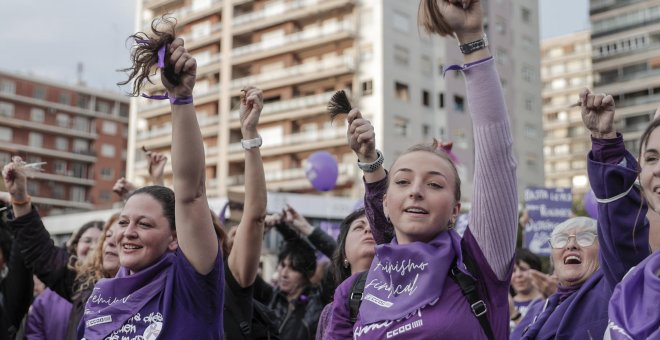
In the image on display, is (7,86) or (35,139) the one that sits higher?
(7,86)

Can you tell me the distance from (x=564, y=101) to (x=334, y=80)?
131 feet

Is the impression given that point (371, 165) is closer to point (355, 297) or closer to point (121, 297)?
point (355, 297)

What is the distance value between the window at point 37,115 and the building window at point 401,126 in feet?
135

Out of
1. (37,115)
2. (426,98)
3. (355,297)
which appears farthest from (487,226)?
(37,115)

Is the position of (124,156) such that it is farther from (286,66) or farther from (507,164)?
(507,164)

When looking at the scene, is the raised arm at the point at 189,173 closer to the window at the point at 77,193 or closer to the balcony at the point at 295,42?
the balcony at the point at 295,42

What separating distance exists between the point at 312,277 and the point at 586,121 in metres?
4.52

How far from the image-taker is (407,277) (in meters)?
2.74

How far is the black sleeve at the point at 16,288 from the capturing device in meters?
5.25

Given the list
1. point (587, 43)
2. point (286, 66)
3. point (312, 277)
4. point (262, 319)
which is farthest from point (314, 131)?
point (587, 43)

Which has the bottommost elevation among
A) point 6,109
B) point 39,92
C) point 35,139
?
point 35,139

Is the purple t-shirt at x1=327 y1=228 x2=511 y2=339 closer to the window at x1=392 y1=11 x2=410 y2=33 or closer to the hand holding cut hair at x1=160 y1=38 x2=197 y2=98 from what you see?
the hand holding cut hair at x1=160 y1=38 x2=197 y2=98

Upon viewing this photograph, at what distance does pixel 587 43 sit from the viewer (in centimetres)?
7306

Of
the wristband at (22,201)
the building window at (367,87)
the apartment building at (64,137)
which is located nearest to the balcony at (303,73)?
the building window at (367,87)
